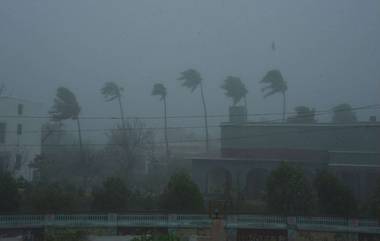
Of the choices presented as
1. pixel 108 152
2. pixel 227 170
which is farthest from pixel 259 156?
pixel 108 152

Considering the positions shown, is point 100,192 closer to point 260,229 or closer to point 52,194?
point 52,194

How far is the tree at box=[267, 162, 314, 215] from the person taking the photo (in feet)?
60.1

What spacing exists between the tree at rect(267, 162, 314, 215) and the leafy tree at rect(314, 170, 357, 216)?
2.74 feet

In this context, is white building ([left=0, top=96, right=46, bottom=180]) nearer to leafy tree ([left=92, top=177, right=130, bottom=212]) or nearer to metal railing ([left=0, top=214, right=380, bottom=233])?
leafy tree ([left=92, top=177, right=130, bottom=212])

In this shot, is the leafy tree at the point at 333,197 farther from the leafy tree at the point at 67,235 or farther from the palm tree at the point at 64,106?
the palm tree at the point at 64,106

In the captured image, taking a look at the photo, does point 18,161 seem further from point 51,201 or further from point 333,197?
point 333,197

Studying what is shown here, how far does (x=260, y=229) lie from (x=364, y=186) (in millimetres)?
12154

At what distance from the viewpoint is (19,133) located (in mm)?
38000

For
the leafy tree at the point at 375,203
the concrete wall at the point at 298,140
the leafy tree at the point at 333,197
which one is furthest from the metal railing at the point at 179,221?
the concrete wall at the point at 298,140

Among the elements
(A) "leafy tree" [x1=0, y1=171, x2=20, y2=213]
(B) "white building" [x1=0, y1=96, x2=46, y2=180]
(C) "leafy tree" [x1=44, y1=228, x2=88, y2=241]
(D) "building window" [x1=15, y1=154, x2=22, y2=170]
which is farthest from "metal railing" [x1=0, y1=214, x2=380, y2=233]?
(D) "building window" [x1=15, y1=154, x2=22, y2=170]

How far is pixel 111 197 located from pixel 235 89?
2359cm

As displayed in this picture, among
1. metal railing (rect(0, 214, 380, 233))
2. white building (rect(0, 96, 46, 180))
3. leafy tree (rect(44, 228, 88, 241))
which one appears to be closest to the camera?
leafy tree (rect(44, 228, 88, 241))

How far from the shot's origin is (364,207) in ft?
61.0

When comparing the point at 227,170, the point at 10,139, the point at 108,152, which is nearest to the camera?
the point at 227,170
